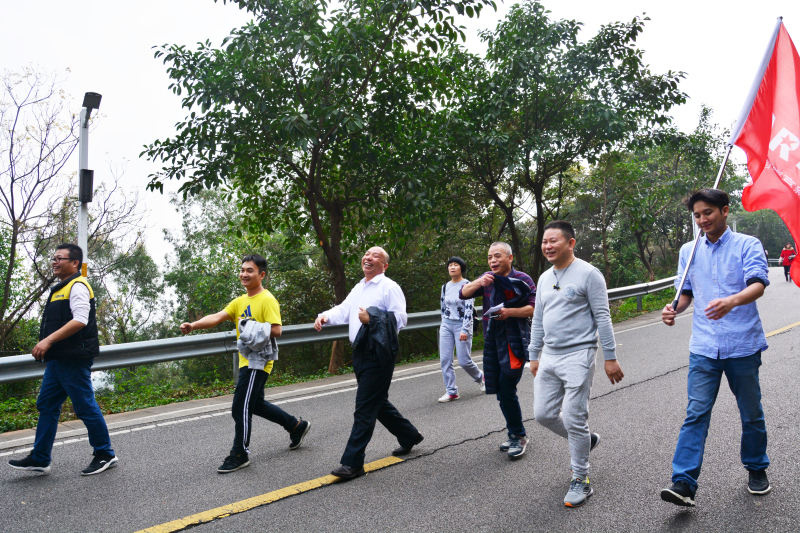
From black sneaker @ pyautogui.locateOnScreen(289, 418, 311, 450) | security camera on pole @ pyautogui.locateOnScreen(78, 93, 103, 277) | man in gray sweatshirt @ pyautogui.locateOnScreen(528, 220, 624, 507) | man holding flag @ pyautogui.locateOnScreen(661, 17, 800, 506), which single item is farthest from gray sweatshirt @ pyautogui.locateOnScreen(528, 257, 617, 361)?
security camera on pole @ pyautogui.locateOnScreen(78, 93, 103, 277)

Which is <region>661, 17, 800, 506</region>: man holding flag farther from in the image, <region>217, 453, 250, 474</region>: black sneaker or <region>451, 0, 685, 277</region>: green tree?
<region>451, 0, 685, 277</region>: green tree

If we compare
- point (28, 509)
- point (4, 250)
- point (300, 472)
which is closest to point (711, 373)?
point (300, 472)

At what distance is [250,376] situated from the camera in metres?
5.07

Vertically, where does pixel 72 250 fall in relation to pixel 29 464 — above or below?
above

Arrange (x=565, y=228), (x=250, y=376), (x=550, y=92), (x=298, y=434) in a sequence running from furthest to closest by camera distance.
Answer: (x=550, y=92), (x=298, y=434), (x=250, y=376), (x=565, y=228)

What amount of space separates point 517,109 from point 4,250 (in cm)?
1322

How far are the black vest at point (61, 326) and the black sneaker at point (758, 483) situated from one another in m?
4.99

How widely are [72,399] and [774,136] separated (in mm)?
5623

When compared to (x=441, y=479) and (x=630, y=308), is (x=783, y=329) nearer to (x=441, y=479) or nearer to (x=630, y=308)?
(x=630, y=308)

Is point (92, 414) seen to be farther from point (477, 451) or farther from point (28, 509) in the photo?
point (477, 451)

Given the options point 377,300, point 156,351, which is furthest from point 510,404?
point 156,351

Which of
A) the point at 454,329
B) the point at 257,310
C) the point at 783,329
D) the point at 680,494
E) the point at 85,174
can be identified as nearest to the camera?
the point at 680,494

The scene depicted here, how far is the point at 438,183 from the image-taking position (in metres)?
13.5

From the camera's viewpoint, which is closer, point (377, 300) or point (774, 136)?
point (774, 136)
